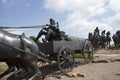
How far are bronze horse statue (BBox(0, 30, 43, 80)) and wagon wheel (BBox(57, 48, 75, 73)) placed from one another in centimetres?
223

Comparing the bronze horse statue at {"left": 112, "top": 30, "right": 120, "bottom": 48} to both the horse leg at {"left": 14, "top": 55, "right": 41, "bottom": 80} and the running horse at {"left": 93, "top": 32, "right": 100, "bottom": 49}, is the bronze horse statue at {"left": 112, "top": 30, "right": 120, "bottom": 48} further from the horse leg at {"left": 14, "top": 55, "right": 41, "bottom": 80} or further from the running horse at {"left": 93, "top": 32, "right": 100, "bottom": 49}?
the horse leg at {"left": 14, "top": 55, "right": 41, "bottom": 80}

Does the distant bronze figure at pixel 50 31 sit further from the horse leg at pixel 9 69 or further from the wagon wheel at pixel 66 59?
the horse leg at pixel 9 69

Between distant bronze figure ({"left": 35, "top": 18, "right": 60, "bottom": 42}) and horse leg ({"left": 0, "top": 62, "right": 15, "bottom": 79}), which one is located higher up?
distant bronze figure ({"left": 35, "top": 18, "right": 60, "bottom": 42})

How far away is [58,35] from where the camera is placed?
1116 cm

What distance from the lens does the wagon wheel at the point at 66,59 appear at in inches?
421

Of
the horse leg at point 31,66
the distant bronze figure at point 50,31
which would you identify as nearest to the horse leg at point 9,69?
the horse leg at point 31,66

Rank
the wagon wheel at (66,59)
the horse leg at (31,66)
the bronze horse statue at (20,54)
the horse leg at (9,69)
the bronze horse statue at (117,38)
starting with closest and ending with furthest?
the bronze horse statue at (20,54) < the horse leg at (31,66) < the horse leg at (9,69) < the wagon wheel at (66,59) < the bronze horse statue at (117,38)

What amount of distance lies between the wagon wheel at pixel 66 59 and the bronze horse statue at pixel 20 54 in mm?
2235

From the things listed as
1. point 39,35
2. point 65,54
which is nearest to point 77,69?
point 65,54

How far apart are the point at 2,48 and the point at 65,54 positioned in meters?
3.93

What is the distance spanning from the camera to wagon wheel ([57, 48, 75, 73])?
10.7 metres

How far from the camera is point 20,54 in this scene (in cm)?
786

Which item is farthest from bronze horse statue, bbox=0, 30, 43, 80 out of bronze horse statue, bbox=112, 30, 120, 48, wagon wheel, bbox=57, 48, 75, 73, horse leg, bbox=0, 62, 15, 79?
bronze horse statue, bbox=112, 30, 120, 48

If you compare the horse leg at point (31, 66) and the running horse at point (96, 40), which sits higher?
the running horse at point (96, 40)
